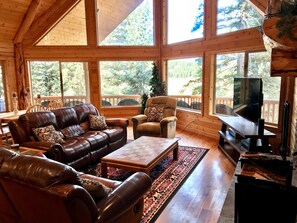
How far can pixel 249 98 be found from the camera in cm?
383

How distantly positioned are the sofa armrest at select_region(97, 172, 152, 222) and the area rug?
611 millimetres

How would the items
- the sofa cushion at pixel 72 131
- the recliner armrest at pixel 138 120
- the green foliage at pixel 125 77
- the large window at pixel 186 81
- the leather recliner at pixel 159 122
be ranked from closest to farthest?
the sofa cushion at pixel 72 131 → the leather recliner at pixel 159 122 → the recliner armrest at pixel 138 120 → the large window at pixel 186 81 → the green foliage at pixel 125 77

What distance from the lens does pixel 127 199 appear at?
185 centimetres

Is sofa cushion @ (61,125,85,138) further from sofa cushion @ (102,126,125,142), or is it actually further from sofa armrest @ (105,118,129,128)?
sofa armrest @ (105,118,129,128)

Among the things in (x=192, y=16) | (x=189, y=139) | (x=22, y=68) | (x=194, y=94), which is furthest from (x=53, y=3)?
(x=189, y=139)

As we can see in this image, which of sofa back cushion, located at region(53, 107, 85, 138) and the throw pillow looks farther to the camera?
sofa back cushion, located at region(53, 107, 85, 138)

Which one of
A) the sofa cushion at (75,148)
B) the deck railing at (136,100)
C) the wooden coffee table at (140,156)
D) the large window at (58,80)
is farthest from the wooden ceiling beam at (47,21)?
the wooden coffee table at (140,156)

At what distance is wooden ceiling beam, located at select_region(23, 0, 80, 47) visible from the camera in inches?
256

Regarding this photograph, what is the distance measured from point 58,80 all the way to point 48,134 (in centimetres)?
360

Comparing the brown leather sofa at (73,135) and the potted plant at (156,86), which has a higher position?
the potted plant at (156,86)

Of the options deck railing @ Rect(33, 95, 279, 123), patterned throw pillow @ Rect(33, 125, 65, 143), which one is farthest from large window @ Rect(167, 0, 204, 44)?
patterned throw pillow @ Rect(33, 125, 65, 143)

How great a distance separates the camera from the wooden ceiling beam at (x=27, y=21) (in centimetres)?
579

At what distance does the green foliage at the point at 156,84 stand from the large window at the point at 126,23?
3.15ft

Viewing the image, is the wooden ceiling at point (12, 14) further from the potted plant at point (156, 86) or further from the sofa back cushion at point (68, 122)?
the potted plant at point (156, 86)
